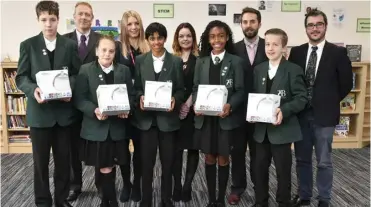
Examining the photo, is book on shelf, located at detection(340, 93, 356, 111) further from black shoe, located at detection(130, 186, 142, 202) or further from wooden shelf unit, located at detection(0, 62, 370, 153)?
black shoe, located at detection(130, 186, 142, 202)

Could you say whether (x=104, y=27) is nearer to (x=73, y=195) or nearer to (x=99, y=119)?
(x=73, y=195)

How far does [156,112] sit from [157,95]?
8.1 inches

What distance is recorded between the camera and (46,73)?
2.62 m

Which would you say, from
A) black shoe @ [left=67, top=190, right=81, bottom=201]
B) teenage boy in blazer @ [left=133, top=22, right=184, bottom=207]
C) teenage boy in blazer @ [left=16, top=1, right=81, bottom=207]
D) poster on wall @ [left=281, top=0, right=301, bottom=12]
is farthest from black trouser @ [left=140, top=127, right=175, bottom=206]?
poster on wall @ [left=281, top=0, right=301, bottom=12]

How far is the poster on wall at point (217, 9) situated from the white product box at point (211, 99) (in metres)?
2.89

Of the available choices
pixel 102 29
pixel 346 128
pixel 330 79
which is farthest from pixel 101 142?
pixel 346 128

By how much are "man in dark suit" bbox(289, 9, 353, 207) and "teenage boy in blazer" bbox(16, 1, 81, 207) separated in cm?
194

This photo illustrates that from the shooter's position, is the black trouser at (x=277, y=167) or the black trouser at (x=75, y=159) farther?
the black trouser at (x=75, y=159)

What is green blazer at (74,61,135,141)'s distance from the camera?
A: 8.91ft

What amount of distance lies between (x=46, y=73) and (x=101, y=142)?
649 millimetres

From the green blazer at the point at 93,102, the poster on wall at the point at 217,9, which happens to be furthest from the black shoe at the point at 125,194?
the poster on wall at the point at 217,9

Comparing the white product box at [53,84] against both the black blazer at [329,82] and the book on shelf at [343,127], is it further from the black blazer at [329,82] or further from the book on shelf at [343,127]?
the book on shelf at [343,127]

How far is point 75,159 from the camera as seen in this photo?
338cm

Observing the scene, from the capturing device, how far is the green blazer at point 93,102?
2.72m
